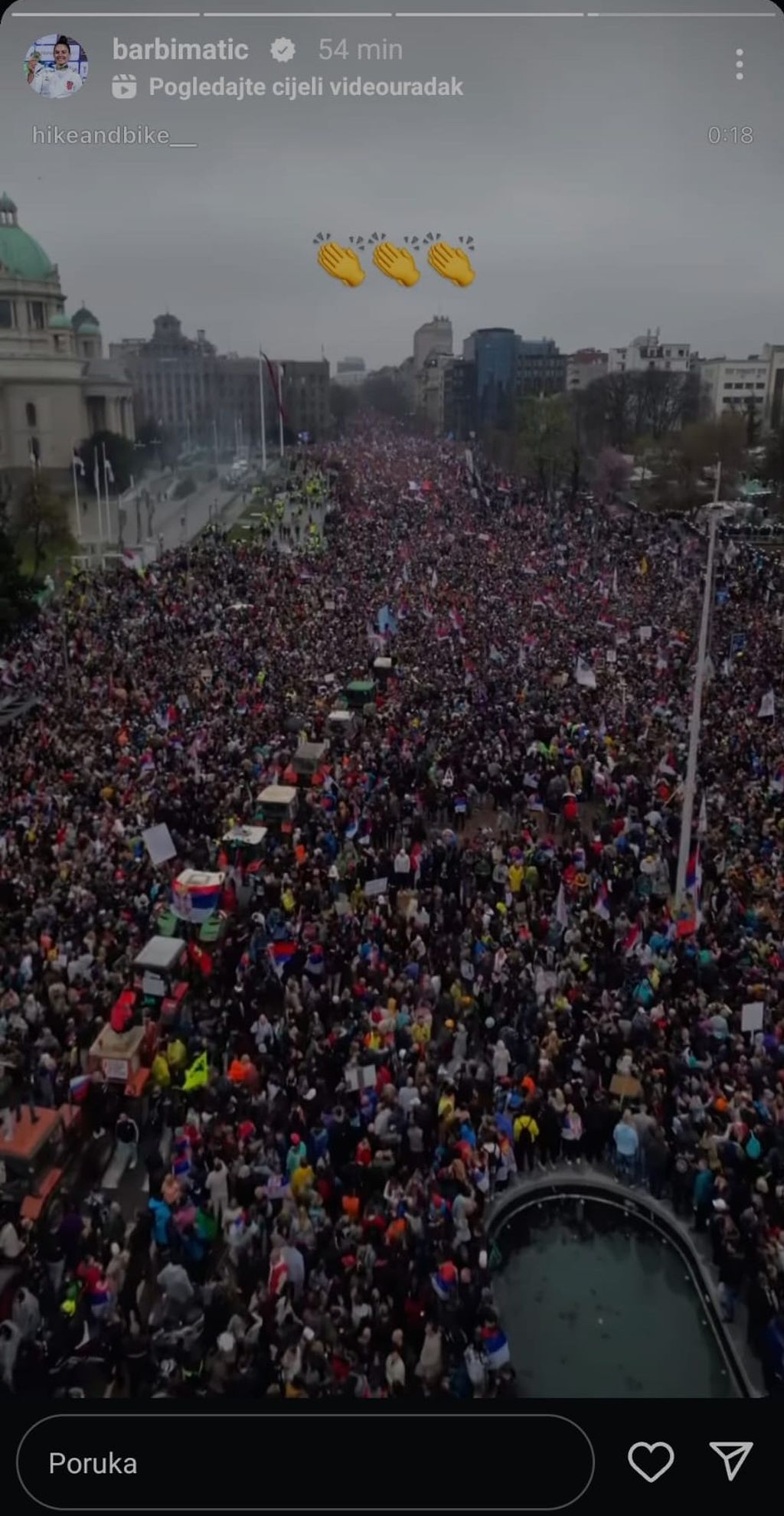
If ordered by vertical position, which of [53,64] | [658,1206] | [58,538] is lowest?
[658,1206]

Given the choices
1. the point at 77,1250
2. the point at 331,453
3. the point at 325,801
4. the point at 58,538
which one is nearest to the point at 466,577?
the point at 58,538

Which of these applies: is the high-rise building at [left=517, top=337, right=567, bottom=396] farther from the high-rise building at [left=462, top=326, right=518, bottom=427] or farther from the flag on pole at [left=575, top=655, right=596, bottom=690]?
the flag on pole at [left=575, top=655, right=596, bottom=690]

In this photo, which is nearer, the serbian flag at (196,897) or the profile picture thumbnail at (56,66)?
the profile picture thumbnail at (56,66)

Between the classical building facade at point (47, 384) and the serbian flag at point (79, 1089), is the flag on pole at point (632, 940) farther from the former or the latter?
the classical building facade at point (47, 384)

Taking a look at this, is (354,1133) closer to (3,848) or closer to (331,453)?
(3,848)

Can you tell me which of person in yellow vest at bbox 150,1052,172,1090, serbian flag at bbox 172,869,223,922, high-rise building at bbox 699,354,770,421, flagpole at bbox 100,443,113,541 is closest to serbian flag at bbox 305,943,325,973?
serbian flag at bbox 172,869,223,922

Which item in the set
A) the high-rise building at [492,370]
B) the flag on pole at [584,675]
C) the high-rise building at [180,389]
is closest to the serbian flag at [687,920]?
the flag on pole at [584,675]

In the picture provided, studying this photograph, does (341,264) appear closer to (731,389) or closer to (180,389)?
(731,389)
